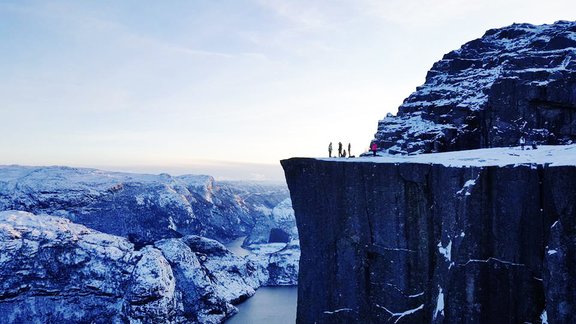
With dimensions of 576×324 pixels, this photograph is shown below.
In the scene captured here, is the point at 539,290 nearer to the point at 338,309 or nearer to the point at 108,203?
the point at 338,309

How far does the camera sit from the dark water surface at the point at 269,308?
8214 centimetres

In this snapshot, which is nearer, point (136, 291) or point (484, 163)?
point (484, 163)

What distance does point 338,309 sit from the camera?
31625 millimetres

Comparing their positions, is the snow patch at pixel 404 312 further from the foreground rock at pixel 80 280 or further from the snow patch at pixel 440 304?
A: the foreground rock at pixel 80 280

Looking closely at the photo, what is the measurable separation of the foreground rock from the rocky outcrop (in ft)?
158

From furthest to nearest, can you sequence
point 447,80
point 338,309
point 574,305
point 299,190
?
point 447,80, point 299,190, point 338,309, point 574,305

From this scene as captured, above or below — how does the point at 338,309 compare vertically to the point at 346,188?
below

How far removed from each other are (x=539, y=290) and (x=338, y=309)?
1455 cm

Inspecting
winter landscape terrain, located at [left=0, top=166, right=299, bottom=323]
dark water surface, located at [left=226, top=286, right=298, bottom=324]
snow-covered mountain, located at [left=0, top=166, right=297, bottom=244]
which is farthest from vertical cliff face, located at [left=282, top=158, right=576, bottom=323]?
snow-covered mountain, located at [left=0, top=166, right=297, bottom=244]

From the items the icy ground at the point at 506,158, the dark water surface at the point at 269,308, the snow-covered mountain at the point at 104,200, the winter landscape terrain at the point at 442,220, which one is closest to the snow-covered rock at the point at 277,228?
the snow-covered mountain at the point at 104,200

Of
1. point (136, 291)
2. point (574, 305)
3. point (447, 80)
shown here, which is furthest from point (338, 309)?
point (136, 291)

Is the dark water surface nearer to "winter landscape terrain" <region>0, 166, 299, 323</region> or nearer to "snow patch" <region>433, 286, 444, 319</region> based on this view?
"winter landscape terrain" <region>0, 166, 299, 323</region>

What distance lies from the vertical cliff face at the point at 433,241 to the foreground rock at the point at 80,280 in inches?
1763

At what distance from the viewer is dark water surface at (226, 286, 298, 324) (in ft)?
270
